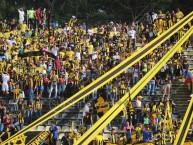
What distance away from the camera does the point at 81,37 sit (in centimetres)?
3175

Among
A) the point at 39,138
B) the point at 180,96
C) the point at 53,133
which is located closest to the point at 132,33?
the point at 180,96

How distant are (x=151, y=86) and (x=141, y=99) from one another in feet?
2.68

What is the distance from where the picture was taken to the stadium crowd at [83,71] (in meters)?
24.5

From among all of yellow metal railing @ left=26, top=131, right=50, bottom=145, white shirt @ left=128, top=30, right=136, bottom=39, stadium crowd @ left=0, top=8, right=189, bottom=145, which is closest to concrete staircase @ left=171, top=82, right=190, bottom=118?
stadium crowd @ left=0, top=8, right=189, bottom=145

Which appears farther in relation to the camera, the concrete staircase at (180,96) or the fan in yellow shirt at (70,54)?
the fan in yellow shirt at (70,54)

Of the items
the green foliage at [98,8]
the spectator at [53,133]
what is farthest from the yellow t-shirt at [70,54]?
the green foliage at [98,8]

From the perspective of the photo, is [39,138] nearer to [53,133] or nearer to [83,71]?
[53,133]

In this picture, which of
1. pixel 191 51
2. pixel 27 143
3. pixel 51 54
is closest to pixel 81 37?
pixel 51 54

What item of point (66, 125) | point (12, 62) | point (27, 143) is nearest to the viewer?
point (27, 143)

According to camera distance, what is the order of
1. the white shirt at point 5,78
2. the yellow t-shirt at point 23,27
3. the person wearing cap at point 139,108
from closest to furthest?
the person wearing cap at point 139,108
the white shirt at point 5,78
the yellow t-shirt at point 23,27

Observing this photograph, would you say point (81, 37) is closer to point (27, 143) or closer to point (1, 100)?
point (1, 100)

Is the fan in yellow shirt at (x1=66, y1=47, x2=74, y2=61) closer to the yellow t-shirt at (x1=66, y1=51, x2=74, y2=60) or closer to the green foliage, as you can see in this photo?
the yellow t-shirt at (x1=66, y1=51, x2=74, y2=60)

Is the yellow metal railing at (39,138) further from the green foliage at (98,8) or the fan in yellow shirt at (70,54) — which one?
the green foliage at (98,8)

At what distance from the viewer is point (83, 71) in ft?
90.7
